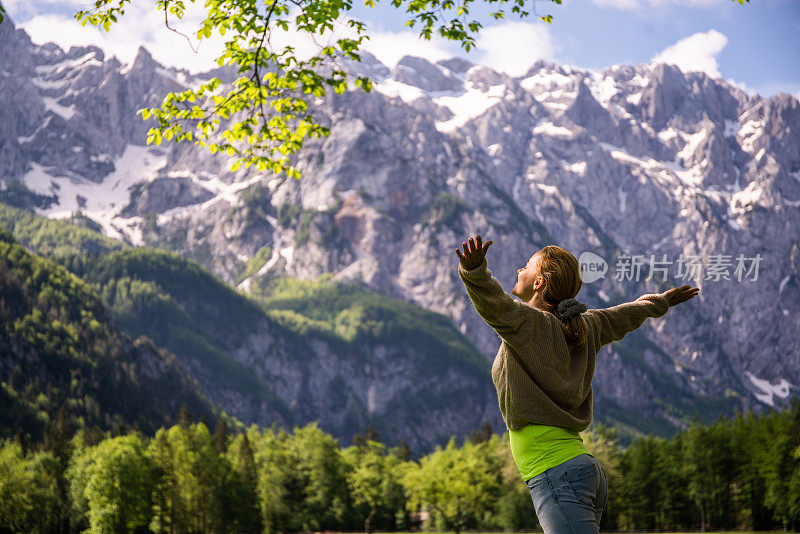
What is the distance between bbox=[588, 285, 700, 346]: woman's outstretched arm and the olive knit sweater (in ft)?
2.17

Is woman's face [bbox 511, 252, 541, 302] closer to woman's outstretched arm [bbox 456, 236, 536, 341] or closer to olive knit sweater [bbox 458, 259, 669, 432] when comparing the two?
olive knit sweater [bbox 458, 259, 669, 432]

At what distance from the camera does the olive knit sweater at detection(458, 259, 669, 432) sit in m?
6.49

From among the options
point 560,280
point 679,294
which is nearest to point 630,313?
point 679,294

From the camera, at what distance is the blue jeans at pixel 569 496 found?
6.43 meters

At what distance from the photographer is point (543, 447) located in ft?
22.0

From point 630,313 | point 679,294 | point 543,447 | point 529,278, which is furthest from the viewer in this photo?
point 679,294

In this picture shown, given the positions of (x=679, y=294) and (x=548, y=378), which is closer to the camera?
(x=548, y=378)

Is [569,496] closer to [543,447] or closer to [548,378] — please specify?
[543,447]

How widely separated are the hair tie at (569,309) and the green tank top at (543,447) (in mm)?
925

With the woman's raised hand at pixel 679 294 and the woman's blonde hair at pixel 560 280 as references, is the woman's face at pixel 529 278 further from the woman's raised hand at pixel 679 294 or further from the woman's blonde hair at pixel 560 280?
the woman's raised hand at pixel 679 294

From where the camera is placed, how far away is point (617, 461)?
90188mm

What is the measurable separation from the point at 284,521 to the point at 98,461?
2739cm

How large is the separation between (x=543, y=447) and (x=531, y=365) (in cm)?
65

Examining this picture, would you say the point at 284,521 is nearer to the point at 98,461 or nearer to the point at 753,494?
the point at 98,461
